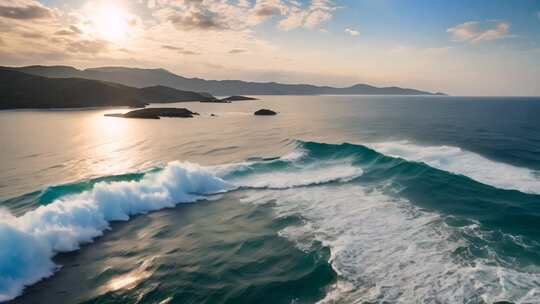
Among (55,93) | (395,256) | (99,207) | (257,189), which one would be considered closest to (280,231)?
(395,256)

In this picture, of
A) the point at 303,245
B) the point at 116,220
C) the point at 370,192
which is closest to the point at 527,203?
the point at 370,192

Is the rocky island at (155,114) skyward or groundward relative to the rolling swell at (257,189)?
skyward

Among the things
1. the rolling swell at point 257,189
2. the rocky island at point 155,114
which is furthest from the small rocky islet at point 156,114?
the rolling swell at point 257,189

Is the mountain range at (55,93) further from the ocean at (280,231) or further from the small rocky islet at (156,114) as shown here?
the ocean at (280,231)

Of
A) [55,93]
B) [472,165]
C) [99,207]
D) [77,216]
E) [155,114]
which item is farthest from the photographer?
[55,93]

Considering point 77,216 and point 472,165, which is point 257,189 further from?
point 472,165

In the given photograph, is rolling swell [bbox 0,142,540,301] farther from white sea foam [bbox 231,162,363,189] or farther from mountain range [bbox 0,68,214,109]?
mountain range [bbox 0,68,214,109]

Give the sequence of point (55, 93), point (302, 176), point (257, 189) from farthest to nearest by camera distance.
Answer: point (55, 93) < point (302, 176) < point (257, 189)
